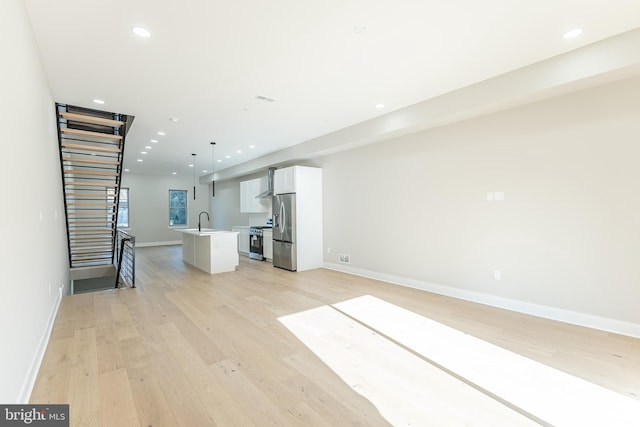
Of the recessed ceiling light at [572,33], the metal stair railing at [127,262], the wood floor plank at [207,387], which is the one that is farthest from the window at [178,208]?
the recessed ceiling light at [572,33]

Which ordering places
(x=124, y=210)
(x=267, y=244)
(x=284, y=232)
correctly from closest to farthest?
(x=284, y=232) → (x=267, y=244) → (x=124, y=210)

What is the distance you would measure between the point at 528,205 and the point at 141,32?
15.6 ft

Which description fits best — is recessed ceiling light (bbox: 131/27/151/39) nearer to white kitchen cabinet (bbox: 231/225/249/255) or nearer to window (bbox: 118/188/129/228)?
white kitchen cabinet (bbox: 231/225/249/255)

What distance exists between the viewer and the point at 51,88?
3740 millimetres

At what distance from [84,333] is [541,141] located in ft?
19.4

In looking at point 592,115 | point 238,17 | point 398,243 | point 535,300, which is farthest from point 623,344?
point 238,17

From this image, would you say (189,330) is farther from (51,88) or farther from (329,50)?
(51,88)

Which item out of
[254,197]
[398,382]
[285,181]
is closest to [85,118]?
[285,181]

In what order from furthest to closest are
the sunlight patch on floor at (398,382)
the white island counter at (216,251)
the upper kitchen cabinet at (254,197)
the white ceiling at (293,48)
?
the upper kitchen cabinet at (254,197) → the white island counter at (216,251) → the white ceiling at (293,48) → the sunlight patch on floor at (398,382)

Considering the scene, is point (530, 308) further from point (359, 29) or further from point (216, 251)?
point (216, 251)

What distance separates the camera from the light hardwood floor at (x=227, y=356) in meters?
1.92

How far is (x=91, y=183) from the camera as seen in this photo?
505 centimetres

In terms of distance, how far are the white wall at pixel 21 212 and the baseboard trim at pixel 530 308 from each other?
15.7 ft

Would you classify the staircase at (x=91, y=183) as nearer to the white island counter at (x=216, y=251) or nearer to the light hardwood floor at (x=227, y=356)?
the white island counter at (x=216, y=251)
